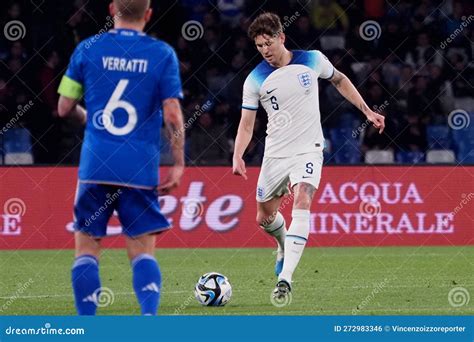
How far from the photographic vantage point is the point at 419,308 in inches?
396

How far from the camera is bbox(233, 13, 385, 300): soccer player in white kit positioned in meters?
10.7

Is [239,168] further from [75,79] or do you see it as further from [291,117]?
[75,79]

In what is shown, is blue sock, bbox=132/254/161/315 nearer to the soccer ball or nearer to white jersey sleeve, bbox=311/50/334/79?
the soccer ball

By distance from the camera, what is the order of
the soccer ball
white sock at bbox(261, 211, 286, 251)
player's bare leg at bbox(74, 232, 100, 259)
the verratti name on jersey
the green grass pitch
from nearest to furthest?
the verratti name on jersey, player's bare leg at bbox(74, 232, 100, 259), the green grass pitch, the soccer ball, white sock at bbox(261, 211, 286, 251)

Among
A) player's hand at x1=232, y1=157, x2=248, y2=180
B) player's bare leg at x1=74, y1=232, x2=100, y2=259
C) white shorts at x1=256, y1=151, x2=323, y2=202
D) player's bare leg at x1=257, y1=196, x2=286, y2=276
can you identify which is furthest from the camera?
player's bare leg at x1=257, y1=196, x2=286, y2=276

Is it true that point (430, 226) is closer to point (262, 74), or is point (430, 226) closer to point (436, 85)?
point (436, 85)

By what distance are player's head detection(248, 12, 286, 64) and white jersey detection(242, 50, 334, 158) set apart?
292mm

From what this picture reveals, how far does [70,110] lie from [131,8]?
714mm

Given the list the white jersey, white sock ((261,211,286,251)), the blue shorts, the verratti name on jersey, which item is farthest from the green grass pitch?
the verratti name on jersey

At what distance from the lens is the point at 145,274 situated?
7.21 m

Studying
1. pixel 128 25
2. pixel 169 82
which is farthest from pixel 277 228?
pixel 128 25

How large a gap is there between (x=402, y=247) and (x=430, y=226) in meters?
0.59

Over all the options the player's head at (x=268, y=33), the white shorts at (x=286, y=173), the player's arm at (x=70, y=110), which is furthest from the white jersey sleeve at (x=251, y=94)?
the player's arm at (x=70, y=110)

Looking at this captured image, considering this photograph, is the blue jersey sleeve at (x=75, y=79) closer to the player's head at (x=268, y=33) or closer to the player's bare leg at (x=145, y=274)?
the player's bare leg at (x=145, y=274)
